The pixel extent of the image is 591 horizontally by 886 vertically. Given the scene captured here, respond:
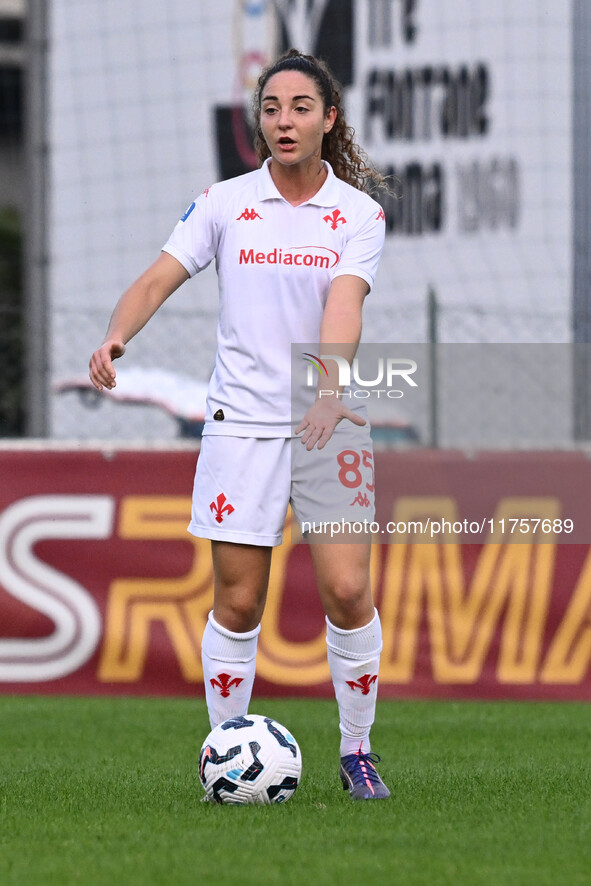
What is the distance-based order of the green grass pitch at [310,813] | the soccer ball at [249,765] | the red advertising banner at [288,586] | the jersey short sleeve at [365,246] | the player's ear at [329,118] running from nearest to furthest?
the green grass pitch at [310,813] < the soccer ball at [249,765] < the jersey short sleeve at [365,246] < the player's ear at [329,118] < the red advertising banner at [288,586]

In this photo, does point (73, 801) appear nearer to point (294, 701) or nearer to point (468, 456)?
point (294, 701)

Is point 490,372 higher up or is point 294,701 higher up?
point 490,372

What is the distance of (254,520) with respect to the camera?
4441 millimetres

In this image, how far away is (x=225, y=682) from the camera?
4602 mm

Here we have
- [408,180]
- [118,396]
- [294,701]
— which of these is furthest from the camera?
[408,180]

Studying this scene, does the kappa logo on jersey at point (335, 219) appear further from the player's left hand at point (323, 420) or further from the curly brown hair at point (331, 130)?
the player's left hand at point (323, 420)

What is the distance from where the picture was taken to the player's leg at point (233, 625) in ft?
14.7

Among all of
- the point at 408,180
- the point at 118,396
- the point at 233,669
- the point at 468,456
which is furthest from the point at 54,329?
the point at 233,669

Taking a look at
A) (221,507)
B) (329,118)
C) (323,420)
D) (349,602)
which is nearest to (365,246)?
(329,118)

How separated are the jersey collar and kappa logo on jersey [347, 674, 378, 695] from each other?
132 cm

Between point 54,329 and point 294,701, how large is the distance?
4.10 meters

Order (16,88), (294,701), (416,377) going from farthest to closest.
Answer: (16,88) → (416,377) → (294,701)

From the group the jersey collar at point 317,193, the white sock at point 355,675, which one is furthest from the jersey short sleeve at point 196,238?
the white sock at point 355,675

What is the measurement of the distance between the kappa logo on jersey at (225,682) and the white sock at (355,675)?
275 mm
